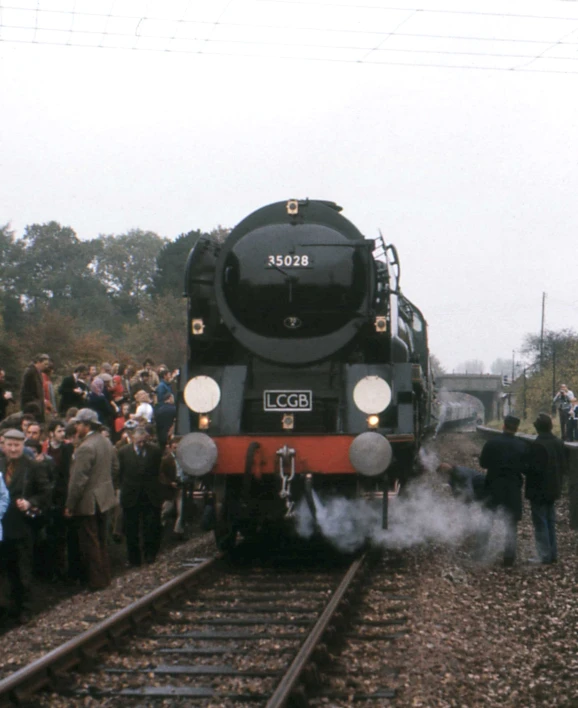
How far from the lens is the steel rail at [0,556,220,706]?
5.09 meters

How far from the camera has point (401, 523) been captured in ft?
38.0

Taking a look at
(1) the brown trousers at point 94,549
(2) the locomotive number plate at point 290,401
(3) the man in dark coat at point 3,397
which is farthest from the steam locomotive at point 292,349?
(3) the man in dark coat at point 3,397

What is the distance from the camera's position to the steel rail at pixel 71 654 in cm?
509

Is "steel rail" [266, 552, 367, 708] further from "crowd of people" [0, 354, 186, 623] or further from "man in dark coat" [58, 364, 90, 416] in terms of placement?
"man in dark coat" [58, 364, 90, 416]

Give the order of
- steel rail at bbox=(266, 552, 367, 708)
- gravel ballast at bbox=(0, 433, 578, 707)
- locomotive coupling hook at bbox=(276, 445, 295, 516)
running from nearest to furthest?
steel rail at bbox=(266, 552, 367, 708), gravel ballast at bbox=(0, 433, 578, 707), locomotive coupling hook at bbox=(276, 445, 295, 516)

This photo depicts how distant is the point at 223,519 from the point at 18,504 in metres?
1.94

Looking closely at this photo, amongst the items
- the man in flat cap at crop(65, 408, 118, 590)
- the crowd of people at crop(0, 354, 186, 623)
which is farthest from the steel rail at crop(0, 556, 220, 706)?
the man in flat cap at crop(65, 408, 118, 590)

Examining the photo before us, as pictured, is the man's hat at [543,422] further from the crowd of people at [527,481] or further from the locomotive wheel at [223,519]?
the locomotive wheel at [223,519]

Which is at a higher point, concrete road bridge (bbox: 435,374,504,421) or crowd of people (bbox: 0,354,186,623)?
concrete road bridge (bbox: 435,374,504,421)

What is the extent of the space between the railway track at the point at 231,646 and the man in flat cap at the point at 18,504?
1361 millimetres

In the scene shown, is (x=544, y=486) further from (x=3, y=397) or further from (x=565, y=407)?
(x=565, y=407)

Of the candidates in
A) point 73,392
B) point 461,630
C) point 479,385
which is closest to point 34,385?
point 73,392

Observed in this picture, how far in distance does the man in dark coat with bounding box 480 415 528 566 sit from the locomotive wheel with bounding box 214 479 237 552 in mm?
2546

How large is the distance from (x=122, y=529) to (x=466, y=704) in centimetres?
644
